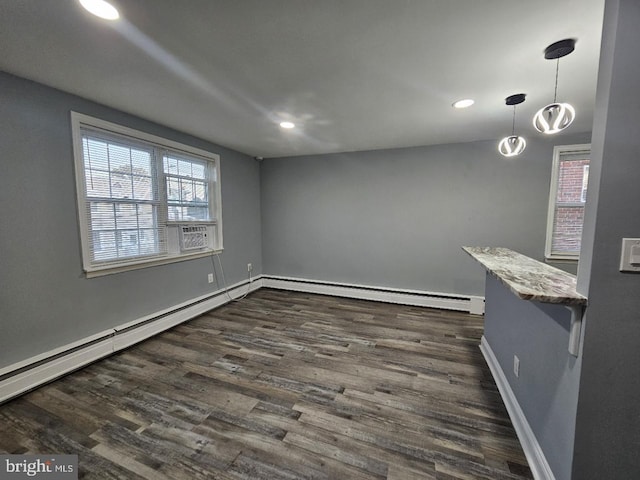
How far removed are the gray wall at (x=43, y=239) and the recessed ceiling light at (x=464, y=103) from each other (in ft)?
10.4

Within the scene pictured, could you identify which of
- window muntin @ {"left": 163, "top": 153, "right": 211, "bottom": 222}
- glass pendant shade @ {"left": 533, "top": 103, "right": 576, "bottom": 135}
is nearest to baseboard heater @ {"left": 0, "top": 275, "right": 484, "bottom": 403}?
window muntin @ {"left": 163, "top": 153, "right": 211, "bottom": 222}

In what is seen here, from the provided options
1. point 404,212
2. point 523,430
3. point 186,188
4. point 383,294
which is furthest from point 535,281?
point 186,188

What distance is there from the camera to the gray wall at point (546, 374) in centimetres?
117

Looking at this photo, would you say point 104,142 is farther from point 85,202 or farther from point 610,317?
point 610,317

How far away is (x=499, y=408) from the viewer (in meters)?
1.92

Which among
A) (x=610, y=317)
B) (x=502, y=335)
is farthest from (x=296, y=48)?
(x=502, y=335)

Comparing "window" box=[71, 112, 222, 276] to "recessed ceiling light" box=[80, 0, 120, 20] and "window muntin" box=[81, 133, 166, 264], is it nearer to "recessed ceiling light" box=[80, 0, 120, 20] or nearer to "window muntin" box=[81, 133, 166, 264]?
"window muntin" box=[81, 133, 166, 264]

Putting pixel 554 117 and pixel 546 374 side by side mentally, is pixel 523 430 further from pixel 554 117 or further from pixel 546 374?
pixel 554 117

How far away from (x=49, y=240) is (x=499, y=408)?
3.72 meters

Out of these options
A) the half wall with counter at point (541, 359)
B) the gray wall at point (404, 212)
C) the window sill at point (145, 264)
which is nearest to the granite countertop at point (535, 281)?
the half wall with counter at point (541, 359)

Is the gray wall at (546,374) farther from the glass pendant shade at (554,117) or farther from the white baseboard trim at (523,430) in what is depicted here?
the glass pendant shade at (554,117)

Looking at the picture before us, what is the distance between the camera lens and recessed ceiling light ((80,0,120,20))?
1.30 meters

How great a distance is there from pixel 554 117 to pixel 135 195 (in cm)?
365

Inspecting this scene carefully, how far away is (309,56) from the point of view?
1725 millimetres
